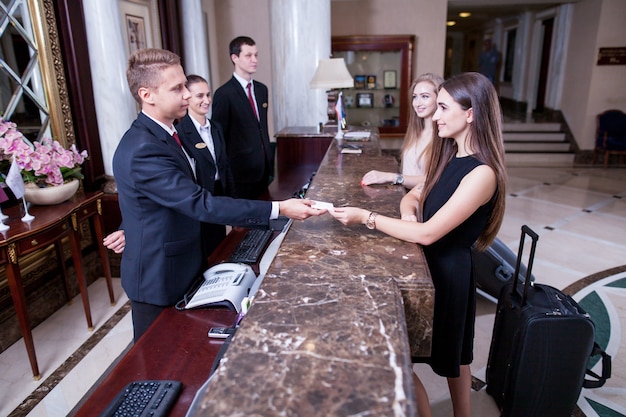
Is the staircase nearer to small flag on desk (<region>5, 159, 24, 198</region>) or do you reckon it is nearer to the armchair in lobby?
the armchair in lobby

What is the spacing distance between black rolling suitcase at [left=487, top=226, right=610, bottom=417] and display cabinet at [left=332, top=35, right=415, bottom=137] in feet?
21.3

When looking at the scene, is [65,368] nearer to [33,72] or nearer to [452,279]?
[33,72]

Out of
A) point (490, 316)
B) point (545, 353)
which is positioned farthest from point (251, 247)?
point (490, 316)

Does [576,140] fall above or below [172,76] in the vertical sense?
below

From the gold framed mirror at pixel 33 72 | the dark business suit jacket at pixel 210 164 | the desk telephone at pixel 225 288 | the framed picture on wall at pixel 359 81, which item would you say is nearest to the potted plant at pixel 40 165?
the gold framed mirror at pixel 33 72

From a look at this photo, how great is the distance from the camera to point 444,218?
4.90ft

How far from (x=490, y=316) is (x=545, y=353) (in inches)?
53.4

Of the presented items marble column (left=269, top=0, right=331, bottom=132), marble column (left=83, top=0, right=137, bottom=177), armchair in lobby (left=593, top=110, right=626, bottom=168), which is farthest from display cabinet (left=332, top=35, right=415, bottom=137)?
marble column (left=83, top=0, right=137, bottom=177)

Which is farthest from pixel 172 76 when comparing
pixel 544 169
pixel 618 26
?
pixel 618 26

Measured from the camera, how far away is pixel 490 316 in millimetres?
3430

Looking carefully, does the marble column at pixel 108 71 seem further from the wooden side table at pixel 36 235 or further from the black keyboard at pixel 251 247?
the black keyboard at pixel 251 247

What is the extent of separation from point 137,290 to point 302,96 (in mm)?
4217

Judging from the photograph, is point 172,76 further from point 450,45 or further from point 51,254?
point 450,45

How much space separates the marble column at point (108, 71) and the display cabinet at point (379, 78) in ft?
16.1
